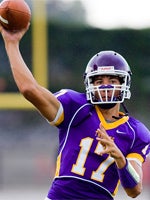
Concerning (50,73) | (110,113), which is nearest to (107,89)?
(110,113)

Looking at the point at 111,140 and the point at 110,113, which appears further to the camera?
the point at 110,113

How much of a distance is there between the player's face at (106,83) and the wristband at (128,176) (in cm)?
39

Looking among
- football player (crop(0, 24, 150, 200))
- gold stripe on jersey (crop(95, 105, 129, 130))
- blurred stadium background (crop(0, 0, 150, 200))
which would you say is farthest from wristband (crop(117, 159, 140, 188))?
blurred stadium background (crop(0, 0, 150, 200))

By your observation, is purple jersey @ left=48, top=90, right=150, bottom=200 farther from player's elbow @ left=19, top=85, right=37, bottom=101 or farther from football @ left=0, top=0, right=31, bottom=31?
football @ left=0, top=0, right=31, bottom=31

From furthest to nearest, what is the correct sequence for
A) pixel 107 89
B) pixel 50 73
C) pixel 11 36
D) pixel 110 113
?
pixel 50 73 < pixel 110 113 < pixel 107 89 < pixel 11 36

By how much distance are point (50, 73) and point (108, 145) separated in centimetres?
810

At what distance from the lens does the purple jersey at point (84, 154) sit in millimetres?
4160

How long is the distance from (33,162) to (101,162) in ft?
26.3

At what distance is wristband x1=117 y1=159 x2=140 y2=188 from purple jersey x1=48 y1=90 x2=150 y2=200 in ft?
0.42

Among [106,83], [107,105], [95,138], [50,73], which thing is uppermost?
[106,83]

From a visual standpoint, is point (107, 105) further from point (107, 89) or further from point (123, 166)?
point (123, 166)

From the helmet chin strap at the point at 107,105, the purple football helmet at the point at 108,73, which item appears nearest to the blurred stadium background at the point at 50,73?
the purple football helmet at the point at 108,73

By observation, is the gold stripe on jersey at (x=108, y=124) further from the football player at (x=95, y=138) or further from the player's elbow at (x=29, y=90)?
the player's elbow at (x=29, y=90)

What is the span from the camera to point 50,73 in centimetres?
1192
